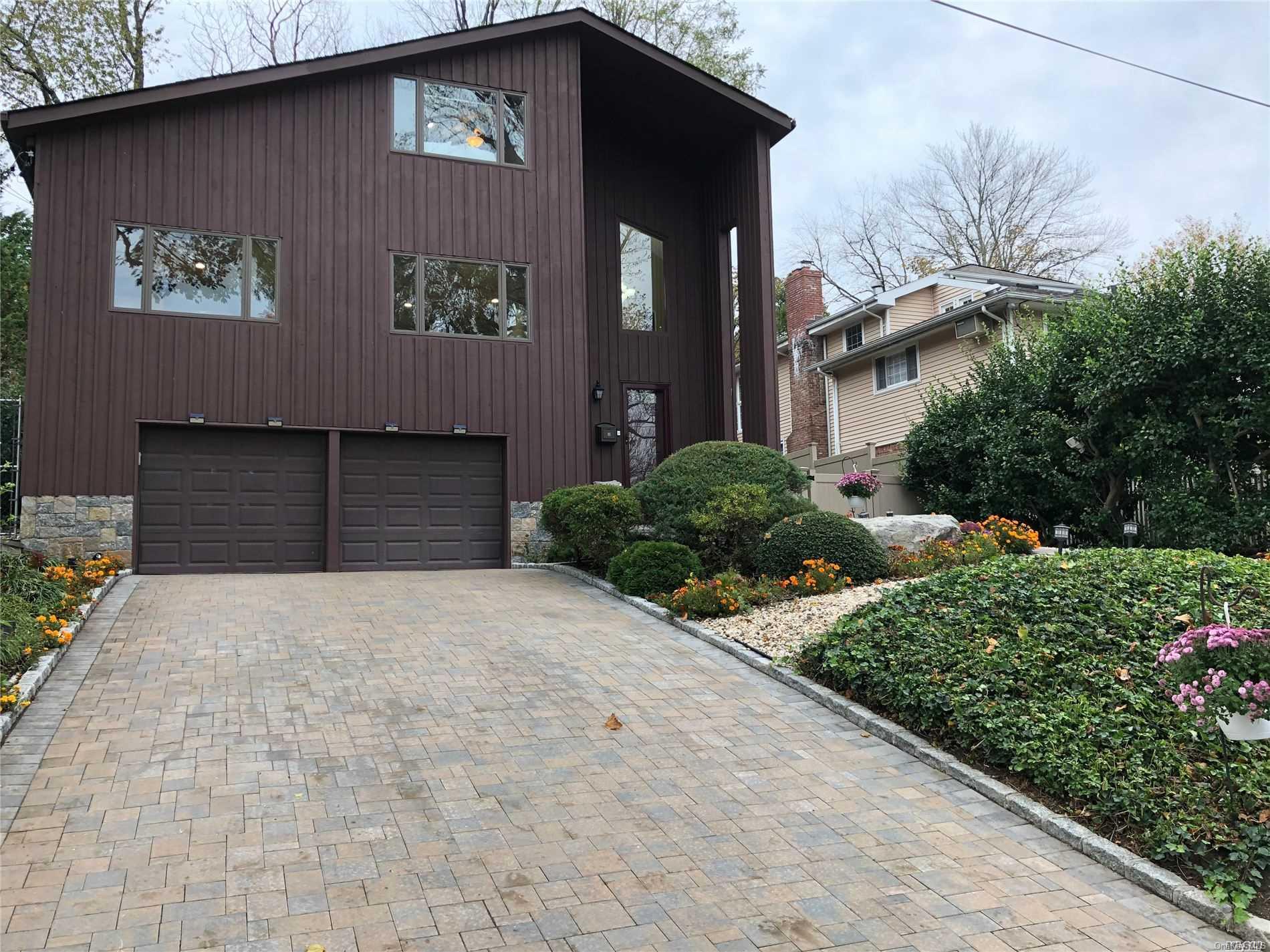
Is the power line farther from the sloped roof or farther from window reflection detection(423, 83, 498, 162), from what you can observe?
window reflection detection(423, 83, 498, 162)

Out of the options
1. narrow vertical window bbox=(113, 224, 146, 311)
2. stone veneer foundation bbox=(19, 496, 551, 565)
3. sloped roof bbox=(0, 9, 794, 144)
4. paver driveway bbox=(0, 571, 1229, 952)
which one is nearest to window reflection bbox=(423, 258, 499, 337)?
sloped roof bbox=(0, 9, 794, 144)

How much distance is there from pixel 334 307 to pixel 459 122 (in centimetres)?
376

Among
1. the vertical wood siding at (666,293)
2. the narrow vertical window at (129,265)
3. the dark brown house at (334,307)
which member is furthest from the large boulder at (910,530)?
the narrow vertical window at (129,265)

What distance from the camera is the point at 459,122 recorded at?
570 inches

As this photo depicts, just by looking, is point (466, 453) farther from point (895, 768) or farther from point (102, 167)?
point (895, 768)

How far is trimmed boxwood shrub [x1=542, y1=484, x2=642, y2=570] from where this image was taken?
1173 cm

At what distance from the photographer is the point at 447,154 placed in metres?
14.3

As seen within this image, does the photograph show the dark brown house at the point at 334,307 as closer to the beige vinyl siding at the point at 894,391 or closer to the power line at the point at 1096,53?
the beige vinyl siding at the point at 894,391

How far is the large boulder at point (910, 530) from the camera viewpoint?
38.6 ft

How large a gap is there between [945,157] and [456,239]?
21.9 meters

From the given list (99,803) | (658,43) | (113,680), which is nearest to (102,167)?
(113,680)

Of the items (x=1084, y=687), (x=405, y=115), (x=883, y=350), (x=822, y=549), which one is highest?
(x=405, y=115)

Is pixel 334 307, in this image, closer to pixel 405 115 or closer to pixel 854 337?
pixel 405 115

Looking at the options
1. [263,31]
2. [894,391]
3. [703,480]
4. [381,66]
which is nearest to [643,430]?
[703,480]
